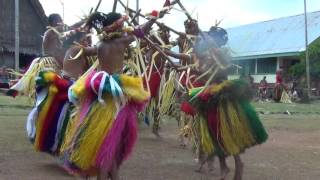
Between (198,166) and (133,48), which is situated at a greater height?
(133,48)

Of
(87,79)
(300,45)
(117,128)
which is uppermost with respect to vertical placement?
(300,45)

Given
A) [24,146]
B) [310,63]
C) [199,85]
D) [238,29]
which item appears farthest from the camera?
[238,29]

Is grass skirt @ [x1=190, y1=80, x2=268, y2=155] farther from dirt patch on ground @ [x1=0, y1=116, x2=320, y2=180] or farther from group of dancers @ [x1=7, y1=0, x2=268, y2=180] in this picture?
dirt patch on ground @ [x1=0, y1=116, x2=320, y2=180]

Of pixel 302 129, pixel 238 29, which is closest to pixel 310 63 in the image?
pixel 238 29

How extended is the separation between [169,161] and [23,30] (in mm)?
25874

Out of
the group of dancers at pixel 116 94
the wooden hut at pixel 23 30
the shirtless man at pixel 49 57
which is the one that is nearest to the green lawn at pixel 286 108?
the group of dancers at pixel 116 94

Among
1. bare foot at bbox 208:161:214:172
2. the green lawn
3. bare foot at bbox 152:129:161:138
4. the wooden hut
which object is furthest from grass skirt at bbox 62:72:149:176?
the wooden hut

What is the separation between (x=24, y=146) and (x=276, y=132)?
4811 millimetres

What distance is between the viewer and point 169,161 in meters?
7.06

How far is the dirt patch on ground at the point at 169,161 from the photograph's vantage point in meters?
6.10

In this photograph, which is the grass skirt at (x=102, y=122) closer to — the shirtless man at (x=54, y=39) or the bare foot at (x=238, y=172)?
the bare foot at (x=238, y=172)

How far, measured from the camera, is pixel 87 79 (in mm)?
4914

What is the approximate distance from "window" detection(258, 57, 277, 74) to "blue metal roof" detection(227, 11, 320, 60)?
1.03m

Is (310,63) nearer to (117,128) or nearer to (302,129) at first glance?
(302,129)
